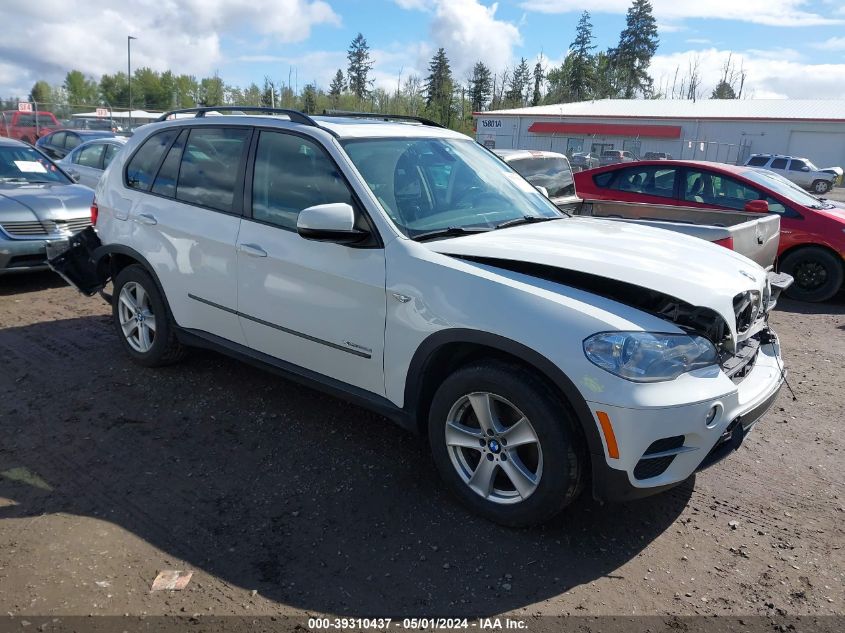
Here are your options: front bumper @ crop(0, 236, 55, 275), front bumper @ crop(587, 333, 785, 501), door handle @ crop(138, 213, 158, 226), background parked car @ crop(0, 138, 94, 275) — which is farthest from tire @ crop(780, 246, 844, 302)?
front bumper @ crop(0, 236, 55, 275)

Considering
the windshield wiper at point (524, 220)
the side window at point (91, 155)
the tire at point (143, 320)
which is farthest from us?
the side window at point (91, 155)

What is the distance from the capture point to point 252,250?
3887mm

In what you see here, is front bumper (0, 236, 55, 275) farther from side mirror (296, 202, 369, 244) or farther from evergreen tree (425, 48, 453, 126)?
evergreen tree (425, 48, 453, 126)

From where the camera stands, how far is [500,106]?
74.2 metres

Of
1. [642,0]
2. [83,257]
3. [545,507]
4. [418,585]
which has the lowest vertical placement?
[418,585]

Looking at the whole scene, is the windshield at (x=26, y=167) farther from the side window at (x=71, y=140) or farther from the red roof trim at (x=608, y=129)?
the red roof trim at (x=608, y=129)

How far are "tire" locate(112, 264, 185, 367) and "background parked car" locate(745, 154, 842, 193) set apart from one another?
32568 mm

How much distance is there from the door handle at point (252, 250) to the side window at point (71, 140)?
15.7 metres

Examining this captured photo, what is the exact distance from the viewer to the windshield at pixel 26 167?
8102 mm

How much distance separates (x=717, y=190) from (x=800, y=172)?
91.2ft

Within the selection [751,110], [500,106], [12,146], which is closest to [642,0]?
[500,106]

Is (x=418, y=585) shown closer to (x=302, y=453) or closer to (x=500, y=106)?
(x=302, y=453)

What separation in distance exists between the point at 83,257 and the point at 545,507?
4.46 meters

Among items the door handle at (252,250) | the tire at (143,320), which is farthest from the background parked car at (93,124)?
the door handle at (252,250)
